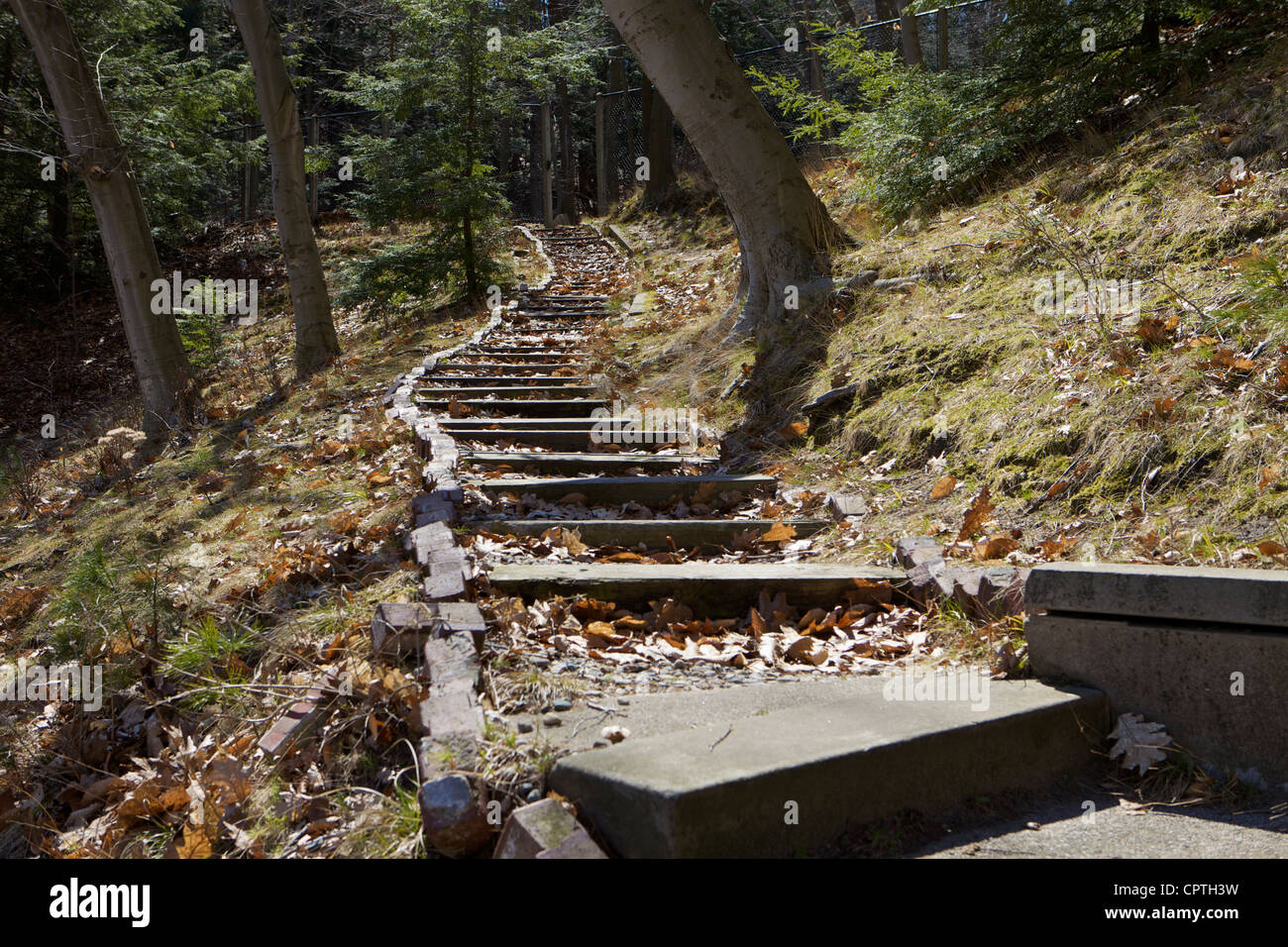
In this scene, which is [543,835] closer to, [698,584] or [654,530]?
[698,584]

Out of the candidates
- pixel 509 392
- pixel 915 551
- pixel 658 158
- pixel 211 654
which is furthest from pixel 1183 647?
pixel 658 158

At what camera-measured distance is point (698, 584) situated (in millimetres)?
3650

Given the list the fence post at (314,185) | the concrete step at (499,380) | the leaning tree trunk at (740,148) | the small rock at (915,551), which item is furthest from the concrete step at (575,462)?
the fence post at (314,185)

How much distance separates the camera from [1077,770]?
2.64m

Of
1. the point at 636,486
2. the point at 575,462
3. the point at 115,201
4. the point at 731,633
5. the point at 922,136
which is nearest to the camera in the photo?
the point at 731,633

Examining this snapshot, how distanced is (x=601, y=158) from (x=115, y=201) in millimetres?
15821

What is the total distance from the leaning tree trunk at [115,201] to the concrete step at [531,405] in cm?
366

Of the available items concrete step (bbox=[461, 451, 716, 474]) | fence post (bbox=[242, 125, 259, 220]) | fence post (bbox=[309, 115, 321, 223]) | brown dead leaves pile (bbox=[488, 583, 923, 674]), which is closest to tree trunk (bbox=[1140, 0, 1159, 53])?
concrete step (bbox=[461, 451, 716, 474])

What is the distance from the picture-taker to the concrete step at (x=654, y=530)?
4.45 m

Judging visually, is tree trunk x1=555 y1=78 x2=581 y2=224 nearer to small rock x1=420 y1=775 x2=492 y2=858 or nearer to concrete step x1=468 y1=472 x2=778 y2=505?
concrete step x1=468 y1=472 x2=778 y2=505

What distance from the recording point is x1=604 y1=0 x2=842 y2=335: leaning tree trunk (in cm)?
713

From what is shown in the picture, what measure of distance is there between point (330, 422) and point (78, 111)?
466 centimetres

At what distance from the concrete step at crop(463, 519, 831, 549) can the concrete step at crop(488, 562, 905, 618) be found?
662 millimetres
